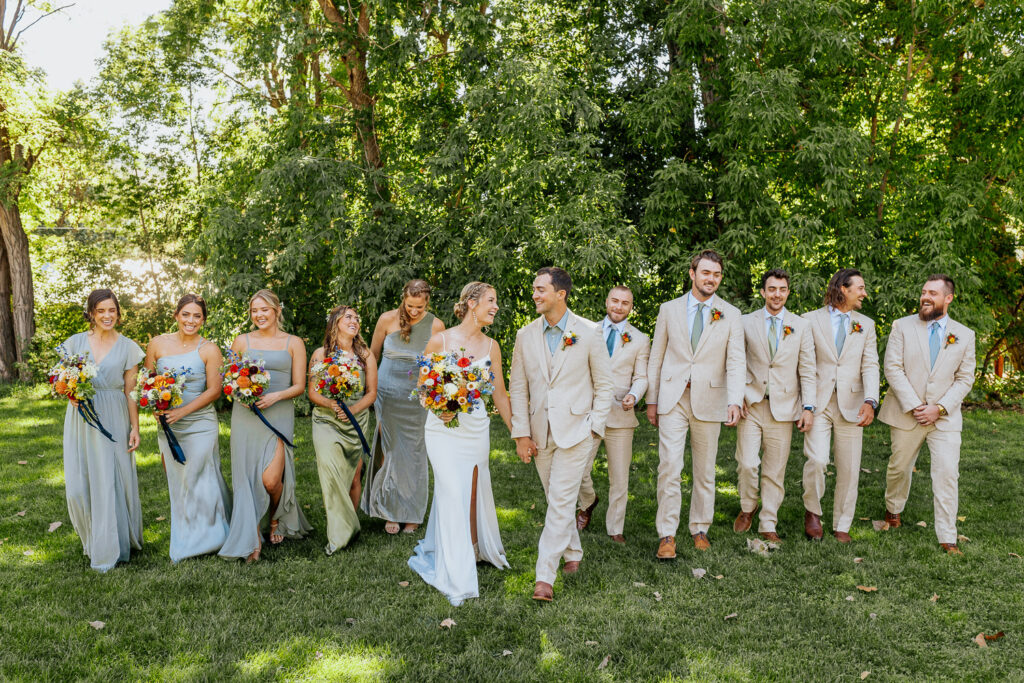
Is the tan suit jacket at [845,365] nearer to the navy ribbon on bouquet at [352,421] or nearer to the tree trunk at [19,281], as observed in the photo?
the navy ribbon on bouquet at [352,421]

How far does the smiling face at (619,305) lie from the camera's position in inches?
259

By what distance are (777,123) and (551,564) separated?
702 cm

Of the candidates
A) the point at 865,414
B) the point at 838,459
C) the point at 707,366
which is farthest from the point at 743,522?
the point at 707,366

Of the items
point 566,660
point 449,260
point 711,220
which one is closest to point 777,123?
point 711,220

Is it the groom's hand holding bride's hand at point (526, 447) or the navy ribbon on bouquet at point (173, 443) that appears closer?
the groom's hand holding bride's hand at point (526, 447)

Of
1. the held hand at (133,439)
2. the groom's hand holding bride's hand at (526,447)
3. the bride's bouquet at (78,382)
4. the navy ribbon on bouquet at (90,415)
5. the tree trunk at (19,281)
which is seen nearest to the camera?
the groom's hand holding bride's hand at (526,447)

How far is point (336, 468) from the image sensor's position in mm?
6211

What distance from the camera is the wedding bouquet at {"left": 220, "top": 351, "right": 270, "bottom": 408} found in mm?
5797

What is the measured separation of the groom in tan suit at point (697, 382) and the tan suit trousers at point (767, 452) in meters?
0.53

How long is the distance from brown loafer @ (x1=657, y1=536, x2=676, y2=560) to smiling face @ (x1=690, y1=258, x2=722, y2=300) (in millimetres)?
2083

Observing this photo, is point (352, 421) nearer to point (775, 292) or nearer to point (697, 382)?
point (697, 382)

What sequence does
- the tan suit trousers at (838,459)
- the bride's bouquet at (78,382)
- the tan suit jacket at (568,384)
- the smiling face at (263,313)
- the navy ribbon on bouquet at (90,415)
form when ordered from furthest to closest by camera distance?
the tan suit trousers at (838,459) → the smiling face at (263,313) → the navy ribbon on bouquet at (90,415) → the bride's bouquet at (78,382) → the tan suit jacket at (568,384)

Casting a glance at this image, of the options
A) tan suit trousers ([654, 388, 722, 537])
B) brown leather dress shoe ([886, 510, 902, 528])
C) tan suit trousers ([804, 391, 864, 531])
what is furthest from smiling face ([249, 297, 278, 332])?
brown leather dress shoe ([886, 510, 902, 528])

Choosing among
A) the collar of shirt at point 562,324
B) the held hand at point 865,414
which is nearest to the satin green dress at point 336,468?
the collar of shirt at point 562,324
